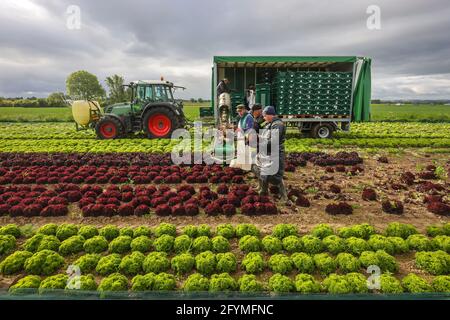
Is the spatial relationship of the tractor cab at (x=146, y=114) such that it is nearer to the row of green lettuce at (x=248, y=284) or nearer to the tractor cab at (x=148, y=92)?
the tractor cab at (x=148, y=92)

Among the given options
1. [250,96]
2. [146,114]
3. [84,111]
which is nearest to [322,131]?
[250,96]

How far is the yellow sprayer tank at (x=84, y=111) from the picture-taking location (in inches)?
634

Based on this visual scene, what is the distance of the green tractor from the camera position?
545 inches

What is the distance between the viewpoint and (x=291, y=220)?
5906 millimetres

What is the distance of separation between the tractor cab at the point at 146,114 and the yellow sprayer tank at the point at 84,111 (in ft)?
8.26

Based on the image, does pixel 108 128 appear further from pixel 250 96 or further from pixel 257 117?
pixel 257 117

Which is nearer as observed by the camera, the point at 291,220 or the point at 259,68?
the point at 291,220

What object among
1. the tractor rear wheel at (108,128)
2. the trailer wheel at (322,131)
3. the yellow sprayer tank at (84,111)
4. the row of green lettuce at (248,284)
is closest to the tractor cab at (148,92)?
the tractor rear wheel at (108,128)

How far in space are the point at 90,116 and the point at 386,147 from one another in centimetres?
1566

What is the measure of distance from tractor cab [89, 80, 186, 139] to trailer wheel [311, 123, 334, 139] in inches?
269

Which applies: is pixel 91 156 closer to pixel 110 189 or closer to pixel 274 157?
pixel 110 189

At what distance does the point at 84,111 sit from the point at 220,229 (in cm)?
1424

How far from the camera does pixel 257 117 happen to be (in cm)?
746
